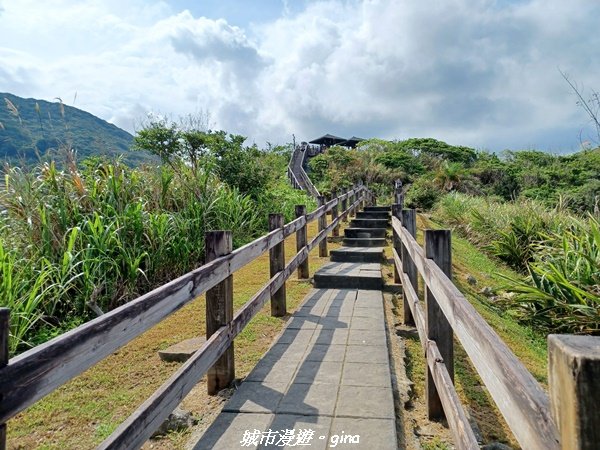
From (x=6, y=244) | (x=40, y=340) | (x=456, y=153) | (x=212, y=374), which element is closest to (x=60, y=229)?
(x=6, y=244)

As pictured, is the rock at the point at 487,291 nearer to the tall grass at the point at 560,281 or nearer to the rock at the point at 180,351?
the tall grass at the point at 560,281

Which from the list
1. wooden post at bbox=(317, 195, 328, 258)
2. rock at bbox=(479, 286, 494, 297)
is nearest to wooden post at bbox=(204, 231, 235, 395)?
wooden post at bbox=(317, 195, 328, 258)

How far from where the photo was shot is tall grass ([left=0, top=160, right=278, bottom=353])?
4.05 metres

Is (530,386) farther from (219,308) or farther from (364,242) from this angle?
(364,242)

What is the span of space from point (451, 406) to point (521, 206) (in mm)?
10842

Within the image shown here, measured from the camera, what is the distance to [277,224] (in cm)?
441

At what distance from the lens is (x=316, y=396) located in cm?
277

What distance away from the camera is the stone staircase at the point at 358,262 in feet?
19.0

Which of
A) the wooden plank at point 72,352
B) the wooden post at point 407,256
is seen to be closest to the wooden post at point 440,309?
the wooden plank at point 72,352

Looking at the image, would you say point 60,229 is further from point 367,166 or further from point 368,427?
point 367,166

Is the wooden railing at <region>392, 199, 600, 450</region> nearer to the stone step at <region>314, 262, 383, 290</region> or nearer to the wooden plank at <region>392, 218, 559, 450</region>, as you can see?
the wooden plank at <region>392, 218, 559, 450</region>

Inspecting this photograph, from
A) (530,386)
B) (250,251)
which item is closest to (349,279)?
(250,251)

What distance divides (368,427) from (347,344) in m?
1.35

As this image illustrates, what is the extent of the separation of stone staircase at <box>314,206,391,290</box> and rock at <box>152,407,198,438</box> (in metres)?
3.52
